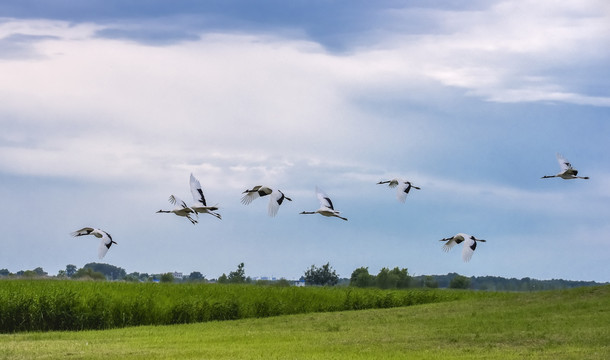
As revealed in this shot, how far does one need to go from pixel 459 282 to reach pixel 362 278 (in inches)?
265

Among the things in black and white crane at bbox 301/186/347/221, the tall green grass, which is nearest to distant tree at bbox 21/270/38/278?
the tall green grass

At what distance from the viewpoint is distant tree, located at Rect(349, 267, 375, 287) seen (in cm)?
3541

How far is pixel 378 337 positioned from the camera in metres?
18.4

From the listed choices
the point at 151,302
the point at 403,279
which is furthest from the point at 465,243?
the point at 403,279

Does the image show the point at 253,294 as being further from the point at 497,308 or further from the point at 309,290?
the point at 497,308

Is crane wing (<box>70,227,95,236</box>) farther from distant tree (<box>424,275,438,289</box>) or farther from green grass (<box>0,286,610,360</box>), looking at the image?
distant tree (<box>424,275,438,289</box>)

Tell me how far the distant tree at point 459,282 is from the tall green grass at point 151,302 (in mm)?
6613

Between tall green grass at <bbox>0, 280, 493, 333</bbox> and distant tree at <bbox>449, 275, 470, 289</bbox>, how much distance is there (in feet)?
21.7

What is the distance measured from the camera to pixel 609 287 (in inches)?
1054

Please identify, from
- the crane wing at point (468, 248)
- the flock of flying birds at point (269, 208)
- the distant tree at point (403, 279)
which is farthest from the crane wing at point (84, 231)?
the distant tree at point (403, 279)

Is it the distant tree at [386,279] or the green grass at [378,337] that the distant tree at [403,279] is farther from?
the green grass at [378,337]

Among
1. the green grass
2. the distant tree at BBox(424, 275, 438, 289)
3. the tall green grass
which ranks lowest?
the green grass

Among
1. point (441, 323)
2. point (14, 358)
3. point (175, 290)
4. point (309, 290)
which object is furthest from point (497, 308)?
point (14, 358)

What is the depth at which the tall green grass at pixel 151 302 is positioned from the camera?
74.7 ft
